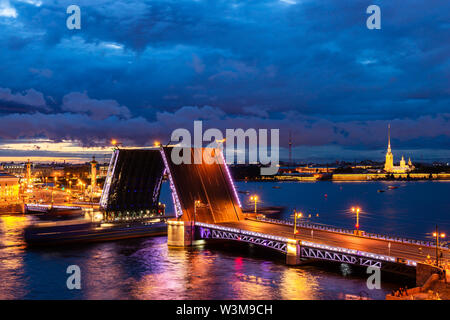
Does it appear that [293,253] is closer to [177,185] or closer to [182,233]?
[182,233]

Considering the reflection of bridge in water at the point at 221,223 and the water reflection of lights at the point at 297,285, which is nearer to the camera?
the water reflection of lights at the point at 297,285

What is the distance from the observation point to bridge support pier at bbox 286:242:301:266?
131 feet

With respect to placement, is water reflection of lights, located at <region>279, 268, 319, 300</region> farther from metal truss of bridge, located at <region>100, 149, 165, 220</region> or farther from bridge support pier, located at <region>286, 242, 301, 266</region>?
metal truss of bridge, located at <region>100, 149, 165, 220</region>

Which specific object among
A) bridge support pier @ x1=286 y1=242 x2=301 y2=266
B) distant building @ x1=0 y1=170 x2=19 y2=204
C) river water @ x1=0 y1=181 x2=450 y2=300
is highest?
A: distant building @ x1=0 y1=170 x2=19 y2=204

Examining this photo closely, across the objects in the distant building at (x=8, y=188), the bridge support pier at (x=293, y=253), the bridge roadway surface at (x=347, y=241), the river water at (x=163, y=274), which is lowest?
the river water at (x=163, y=274)

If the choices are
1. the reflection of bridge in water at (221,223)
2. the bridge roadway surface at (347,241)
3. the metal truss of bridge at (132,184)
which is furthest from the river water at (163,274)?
the metal truss of bridge at (132,184)

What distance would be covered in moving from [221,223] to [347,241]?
16484mm

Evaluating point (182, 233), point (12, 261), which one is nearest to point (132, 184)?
point (182, 233)

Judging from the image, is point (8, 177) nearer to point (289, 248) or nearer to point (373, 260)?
point (289, 248)

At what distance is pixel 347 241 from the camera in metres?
40.7

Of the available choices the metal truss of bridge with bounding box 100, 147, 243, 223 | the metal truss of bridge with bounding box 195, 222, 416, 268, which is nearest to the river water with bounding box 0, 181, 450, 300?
the metal truss of bridge with bounding box 195, 222, 416, 268

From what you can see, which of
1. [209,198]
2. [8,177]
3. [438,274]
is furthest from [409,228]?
[8,177]

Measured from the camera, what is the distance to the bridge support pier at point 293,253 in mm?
40062

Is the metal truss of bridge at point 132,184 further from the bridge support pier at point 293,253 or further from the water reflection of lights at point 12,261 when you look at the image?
the bridge support pier at point 293,253
